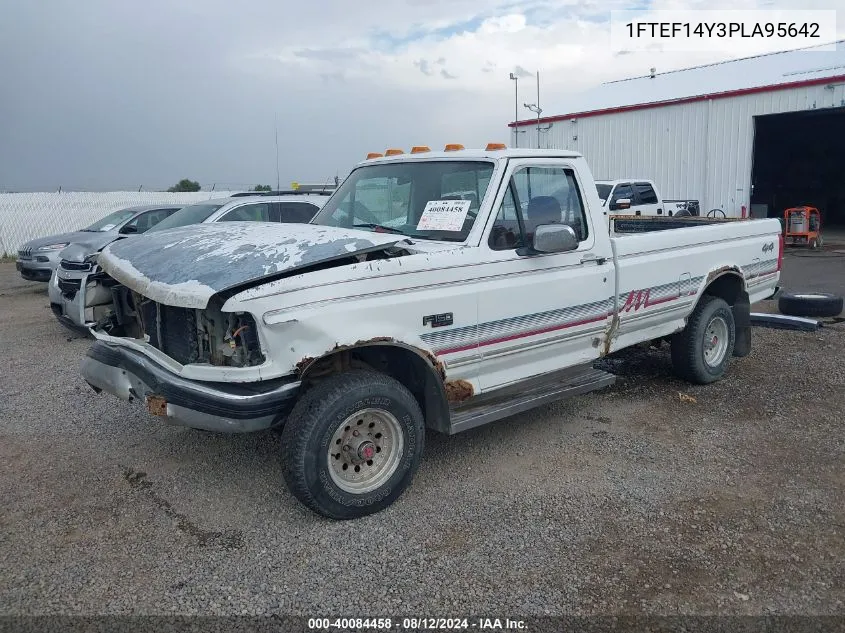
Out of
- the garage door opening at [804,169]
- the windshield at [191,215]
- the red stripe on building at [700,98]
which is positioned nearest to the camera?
the windshield at [191,215]

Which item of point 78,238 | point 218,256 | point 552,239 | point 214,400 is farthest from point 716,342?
point 78,238

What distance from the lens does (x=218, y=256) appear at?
13.1 feet

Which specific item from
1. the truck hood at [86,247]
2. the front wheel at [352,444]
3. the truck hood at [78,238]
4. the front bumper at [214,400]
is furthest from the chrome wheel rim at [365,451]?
the truck hood at [78,238]

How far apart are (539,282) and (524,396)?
800 mm

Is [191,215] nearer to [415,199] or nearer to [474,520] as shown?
[415,199]

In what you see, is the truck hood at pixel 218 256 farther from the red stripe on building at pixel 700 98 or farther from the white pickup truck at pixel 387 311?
the red stripe on building at pixel 700 98

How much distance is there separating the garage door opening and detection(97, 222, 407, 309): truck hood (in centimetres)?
2664

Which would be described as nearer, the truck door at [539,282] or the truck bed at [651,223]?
the truck door at [539,282]

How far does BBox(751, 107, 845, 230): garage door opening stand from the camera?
89.8ft

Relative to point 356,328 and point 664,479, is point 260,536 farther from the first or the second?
point 664,479

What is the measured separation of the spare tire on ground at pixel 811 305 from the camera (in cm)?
875

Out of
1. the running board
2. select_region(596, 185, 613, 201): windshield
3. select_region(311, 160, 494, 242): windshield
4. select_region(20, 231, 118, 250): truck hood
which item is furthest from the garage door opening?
select_region(311, 160, 494, 242): windshield

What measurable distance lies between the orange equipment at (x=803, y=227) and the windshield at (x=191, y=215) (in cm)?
1539

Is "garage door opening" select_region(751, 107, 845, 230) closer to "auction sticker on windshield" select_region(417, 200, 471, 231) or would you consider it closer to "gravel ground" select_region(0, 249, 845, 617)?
"gravel ground" select_region(0, 249, 845, 617)
